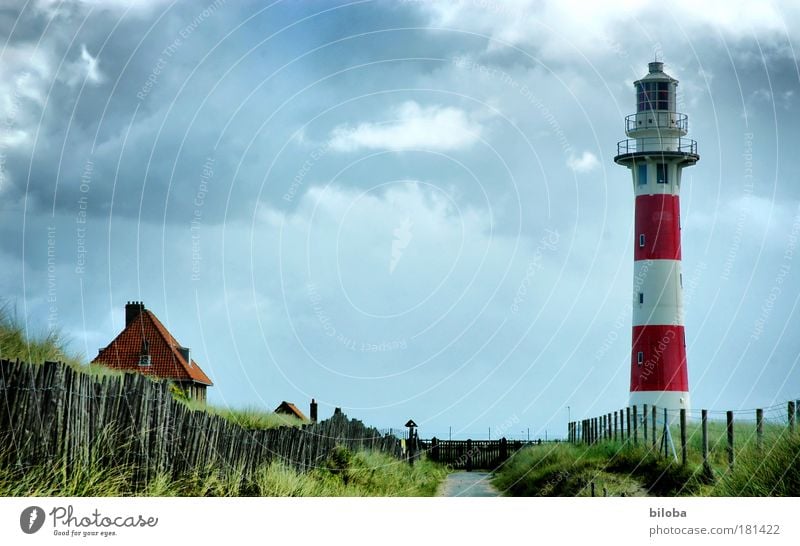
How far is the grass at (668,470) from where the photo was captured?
17375mm

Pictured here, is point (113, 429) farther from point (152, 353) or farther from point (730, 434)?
point (152, 353)

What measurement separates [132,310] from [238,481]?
30024mm

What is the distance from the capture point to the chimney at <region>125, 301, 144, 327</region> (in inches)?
1833

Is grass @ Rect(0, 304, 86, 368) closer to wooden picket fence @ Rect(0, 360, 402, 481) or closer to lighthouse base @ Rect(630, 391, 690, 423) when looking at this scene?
wooden picket fence @ Rect(0, 360, 402, 481)

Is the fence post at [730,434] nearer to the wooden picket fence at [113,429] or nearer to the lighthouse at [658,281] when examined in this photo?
the wooden picket fence at [113,429]

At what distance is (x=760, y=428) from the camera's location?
1997cm

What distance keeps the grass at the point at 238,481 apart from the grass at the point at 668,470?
9.59ft

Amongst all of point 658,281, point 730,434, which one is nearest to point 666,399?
point 658,281

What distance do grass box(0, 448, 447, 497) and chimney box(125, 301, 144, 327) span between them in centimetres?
2064

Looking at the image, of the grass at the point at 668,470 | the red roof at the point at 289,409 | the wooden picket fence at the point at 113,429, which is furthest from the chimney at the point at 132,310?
the wooden picket fence at the point at 113,429

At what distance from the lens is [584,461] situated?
27.8 meters
